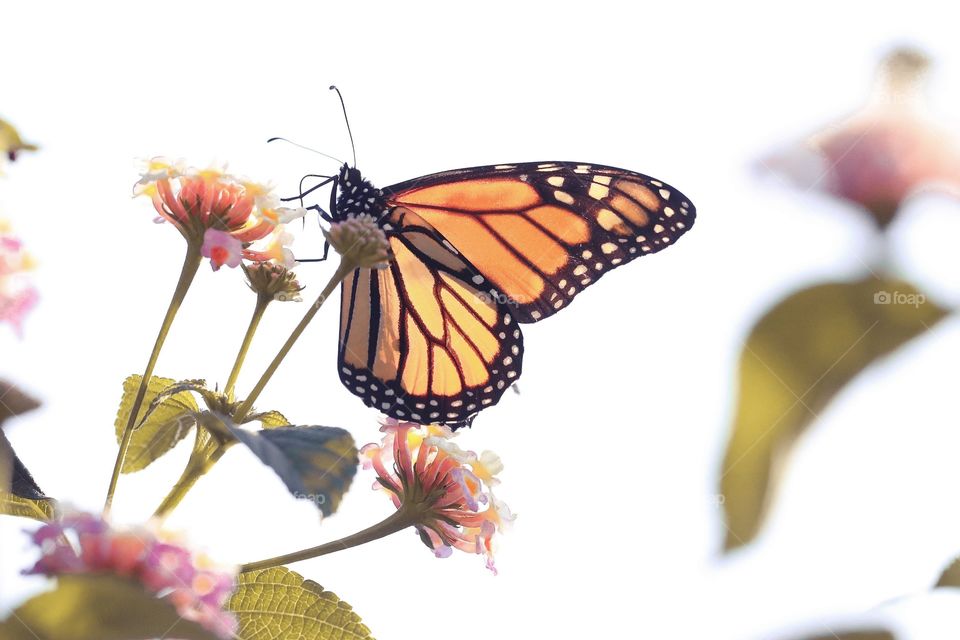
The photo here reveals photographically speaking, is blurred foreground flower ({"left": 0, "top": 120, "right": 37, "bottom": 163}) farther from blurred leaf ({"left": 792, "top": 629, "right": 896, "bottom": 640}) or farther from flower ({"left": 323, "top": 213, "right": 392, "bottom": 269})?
blurred leaf ({"left": 792, "top": 629, "right": 896, "bottom": 640})

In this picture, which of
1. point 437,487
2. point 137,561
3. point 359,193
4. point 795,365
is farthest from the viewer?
point 359,193

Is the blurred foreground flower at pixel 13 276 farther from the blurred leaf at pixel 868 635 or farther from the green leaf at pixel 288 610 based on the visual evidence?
the blurred leaf at pixel 868 635

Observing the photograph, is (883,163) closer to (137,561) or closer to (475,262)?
(137,561)

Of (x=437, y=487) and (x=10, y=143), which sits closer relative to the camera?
(x=10, y=143)

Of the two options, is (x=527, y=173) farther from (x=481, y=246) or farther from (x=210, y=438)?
(x=210, y=438)

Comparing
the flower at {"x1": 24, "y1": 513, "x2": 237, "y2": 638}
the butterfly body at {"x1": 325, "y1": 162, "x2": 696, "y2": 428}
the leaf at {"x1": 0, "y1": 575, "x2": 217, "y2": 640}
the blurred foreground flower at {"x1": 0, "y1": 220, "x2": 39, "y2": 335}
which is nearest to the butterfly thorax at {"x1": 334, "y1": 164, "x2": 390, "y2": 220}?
the butterfly body at {"x1": 325, "y1": 162, "x2": 696, "y2": 428}

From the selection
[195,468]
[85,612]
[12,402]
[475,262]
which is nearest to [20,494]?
[12,402]
